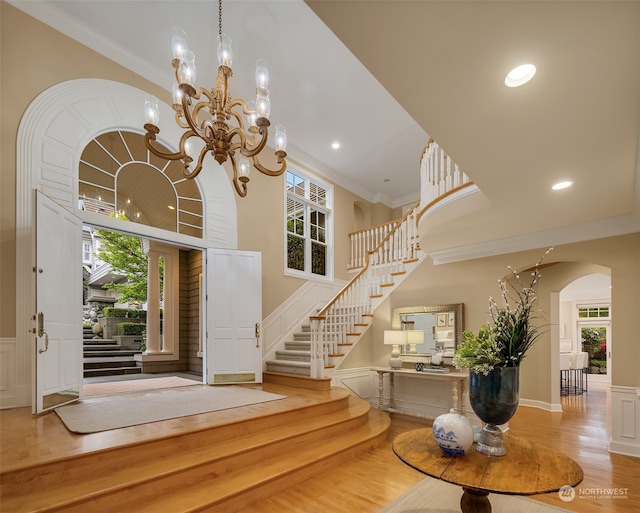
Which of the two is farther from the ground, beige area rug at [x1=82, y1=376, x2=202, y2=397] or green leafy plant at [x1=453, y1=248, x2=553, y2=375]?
green leafy plant at [x1=453, y1=248, x2=553, y2=375]

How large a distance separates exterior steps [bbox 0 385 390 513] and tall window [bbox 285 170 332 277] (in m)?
3.96

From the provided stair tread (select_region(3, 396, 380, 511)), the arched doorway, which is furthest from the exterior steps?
the arched doorway

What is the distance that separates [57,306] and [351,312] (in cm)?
467

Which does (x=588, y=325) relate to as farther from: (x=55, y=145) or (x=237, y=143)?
(x=55, y=145)

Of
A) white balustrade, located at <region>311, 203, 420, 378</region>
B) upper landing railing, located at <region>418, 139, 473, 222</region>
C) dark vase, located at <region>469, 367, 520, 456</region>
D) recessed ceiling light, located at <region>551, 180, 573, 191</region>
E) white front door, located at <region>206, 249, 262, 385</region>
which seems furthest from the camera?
white balustrade, located at <region>311, 203, 420, 378</region>

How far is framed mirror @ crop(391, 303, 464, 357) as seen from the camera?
614cm

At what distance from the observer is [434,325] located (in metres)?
6.41

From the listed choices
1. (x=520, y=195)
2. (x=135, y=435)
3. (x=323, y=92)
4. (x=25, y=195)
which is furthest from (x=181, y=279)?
(x=520, y=195)

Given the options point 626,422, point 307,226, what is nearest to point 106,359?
point 307,226

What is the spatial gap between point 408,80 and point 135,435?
3.55 metres

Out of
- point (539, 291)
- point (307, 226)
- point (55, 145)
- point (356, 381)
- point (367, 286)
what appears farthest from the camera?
point (307, 226)

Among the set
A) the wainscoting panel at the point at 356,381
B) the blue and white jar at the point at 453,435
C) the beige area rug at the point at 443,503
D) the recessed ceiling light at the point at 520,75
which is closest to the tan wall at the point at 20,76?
the beige area rug at the point at 443,503

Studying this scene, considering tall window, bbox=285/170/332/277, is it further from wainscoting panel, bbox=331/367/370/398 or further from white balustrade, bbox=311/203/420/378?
wainscoting panel, bbox=331/367/370/398

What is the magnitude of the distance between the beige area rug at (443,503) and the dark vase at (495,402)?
105 centimetres
